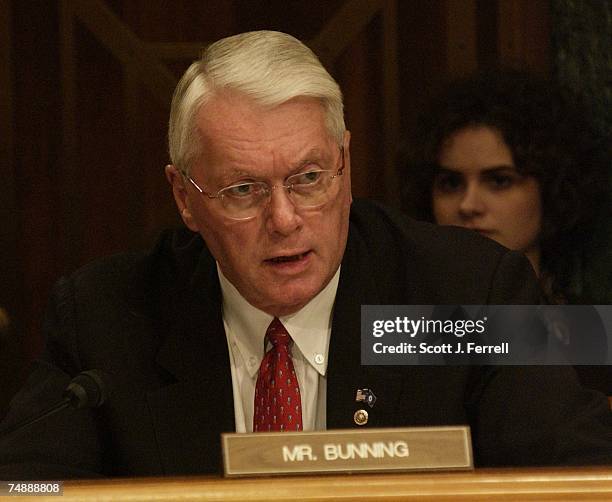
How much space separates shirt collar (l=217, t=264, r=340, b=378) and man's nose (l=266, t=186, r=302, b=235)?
15cm

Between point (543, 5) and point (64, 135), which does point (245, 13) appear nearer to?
point (64, 135)

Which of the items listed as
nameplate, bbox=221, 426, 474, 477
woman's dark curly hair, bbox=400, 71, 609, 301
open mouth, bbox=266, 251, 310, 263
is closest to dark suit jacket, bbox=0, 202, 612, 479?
open mouth, bbox=266, 251, 310, 263

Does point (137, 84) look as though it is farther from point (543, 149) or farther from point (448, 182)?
point (543, 149)

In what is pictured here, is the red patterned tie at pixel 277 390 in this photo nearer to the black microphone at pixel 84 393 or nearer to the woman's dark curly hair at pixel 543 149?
the black microphone at pixel 84 393

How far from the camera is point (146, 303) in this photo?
168cm

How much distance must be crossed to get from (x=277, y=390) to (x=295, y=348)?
7 centimetres

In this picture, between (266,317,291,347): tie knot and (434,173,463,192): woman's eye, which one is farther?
(434,173,463,192): woman's eye

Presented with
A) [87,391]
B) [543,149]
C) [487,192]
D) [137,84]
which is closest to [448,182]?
Answer: [487,192]

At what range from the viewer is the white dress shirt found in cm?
158

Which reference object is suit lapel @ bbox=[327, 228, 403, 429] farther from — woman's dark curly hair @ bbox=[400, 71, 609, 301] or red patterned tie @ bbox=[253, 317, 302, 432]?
woman's dark curly hair @ bbox=[400, 71, 609, 301]

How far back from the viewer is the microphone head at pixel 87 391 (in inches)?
51.2

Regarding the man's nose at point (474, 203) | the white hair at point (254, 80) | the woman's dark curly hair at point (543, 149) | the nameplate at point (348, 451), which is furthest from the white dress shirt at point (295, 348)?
the woman's dark curly hair at point (543, 149)

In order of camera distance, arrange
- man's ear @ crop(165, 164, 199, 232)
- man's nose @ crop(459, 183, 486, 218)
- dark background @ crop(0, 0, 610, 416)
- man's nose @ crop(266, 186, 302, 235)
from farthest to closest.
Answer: dark background @ crop(0, 0, 610, 416)
man's nose @ crop(459, 183, 486, 218)
man's ear @ crop(165, 164, 199, 232)
man's nose @ crop(266, 186, 302, 235)

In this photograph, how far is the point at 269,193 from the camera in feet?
4.99
